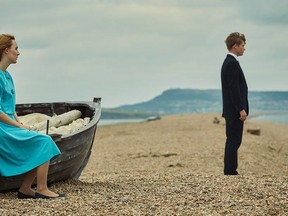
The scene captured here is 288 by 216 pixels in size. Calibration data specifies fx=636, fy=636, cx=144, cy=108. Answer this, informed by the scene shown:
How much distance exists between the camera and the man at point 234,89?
363 inches

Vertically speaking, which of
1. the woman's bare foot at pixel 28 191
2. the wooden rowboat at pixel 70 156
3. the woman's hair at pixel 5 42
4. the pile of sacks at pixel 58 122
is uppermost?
the woman's hair at pixel 5 42

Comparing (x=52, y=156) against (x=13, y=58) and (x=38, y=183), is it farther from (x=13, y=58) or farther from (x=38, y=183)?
(x=13, y=58)

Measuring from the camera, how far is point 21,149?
23.6ft

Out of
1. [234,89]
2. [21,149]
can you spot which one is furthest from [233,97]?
[21,149]

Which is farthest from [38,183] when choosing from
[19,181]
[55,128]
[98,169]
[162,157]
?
[162,157]

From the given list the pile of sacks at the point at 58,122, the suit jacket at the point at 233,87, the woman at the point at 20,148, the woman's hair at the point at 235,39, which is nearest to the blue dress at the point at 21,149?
the woman at the point at 20,148

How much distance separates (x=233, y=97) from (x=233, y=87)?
0.14 meters

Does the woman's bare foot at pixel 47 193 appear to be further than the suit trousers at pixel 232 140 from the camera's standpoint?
No

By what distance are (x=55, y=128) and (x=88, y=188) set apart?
1.18m

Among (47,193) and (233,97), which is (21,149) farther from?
(233,97)

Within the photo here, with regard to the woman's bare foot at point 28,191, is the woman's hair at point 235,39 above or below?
above

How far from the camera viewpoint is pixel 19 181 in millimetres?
7504

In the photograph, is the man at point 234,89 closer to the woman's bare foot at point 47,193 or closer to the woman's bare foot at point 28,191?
the woman's bare foot at point 47,193

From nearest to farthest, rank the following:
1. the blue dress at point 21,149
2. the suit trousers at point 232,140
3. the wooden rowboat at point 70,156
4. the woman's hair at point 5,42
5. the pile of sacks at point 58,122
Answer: the blue dress at point 21,149 → the woman's hair at point 5,42 → the wooden rowboat at point 70,156 → the pile of sacks at point 58,122 → the suit trousers at point 232,140
